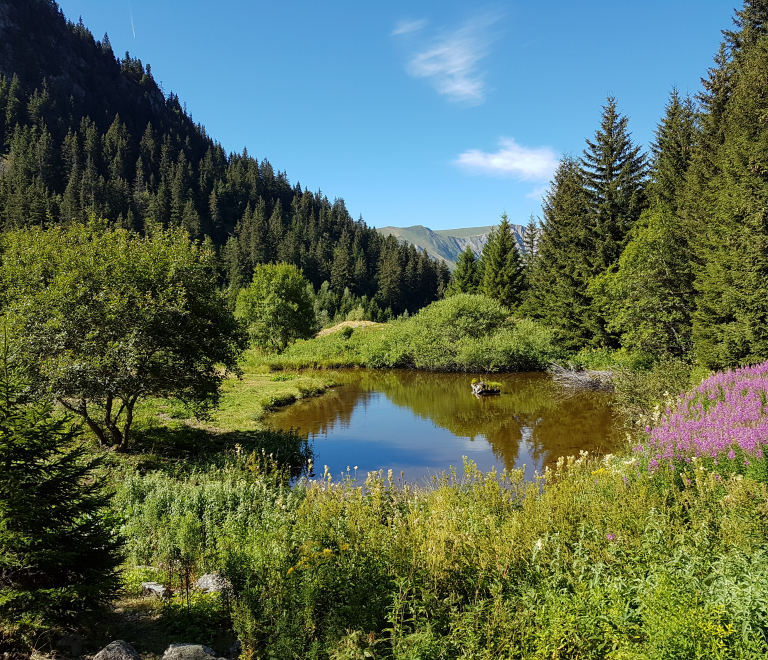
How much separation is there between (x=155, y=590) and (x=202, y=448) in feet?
23.3

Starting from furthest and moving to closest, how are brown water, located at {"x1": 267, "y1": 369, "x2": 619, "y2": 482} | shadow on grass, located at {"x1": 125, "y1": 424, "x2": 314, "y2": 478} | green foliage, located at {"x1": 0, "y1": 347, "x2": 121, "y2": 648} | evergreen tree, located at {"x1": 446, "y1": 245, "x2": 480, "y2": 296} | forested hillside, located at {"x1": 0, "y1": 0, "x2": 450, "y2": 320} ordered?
forested hillside, located at {"x1": 0, "y1": 0, "x2": 450, "y2": 320}, evergreen tree, located at {"x1": 446, "y1": 245, "x2": 480, "y2": 296}, brown water, located at {"x1": 267, "y1": 369, "x2": 619, "y2": 482}, shadow on grass, located at {"x1": 125, "y1": 424, "x2": 314, "y2": 478}, green foliage, located at {"x1": 0, "y1": 347, "x2": 121, "y2": 648}

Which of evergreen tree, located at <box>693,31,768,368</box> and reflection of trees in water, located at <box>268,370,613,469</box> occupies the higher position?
evergreen tree, located at <box>693,31,768,368</box>

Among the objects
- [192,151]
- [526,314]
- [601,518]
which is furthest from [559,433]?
[192,151]

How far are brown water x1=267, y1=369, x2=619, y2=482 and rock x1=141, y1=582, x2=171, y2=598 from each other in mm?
7113

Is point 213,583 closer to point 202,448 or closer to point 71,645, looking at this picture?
point 71,645

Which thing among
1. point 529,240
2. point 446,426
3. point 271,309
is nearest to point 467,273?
point 529,240

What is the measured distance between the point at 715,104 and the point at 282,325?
31596 millimetres

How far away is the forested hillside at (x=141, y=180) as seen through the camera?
8338 centimetres

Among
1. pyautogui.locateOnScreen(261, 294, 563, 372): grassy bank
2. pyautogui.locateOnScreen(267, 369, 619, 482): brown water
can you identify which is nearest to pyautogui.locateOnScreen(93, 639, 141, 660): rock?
pyautogui.locateOnScreen(267, 369, 619, 482): brown water

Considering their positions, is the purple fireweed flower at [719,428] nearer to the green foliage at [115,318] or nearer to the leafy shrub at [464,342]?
the green foliage at [115,318]

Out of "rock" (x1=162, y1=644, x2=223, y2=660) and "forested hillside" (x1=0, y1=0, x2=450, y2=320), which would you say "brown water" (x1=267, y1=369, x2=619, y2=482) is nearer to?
"rock" (x1=162, y1=644, x2=223, y2=660)

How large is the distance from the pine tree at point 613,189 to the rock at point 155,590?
3127cm

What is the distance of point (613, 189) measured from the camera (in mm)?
31156

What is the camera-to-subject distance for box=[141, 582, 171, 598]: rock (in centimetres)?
497
